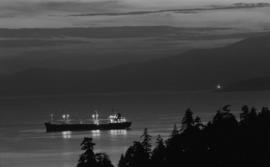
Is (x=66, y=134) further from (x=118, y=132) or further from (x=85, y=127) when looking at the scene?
(x=118, y=132)

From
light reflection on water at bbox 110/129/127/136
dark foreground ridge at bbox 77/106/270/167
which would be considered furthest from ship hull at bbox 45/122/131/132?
dark foreground ridge at bbox 77/106/270/167

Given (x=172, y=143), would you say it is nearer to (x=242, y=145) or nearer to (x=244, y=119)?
(x=242, y=145)

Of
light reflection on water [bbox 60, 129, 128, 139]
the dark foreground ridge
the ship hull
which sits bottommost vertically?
the dark foreground ridge

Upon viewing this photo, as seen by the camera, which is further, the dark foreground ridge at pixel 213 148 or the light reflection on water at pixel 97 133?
the light reflection on water at pixel 97 133

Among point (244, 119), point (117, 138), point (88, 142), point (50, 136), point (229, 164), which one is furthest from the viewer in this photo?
point (50, 136)

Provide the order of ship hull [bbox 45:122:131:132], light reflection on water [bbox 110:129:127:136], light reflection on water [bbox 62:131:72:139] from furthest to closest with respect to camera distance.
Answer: ship hull [bbox 45:122:131:132]
light reflection on water [bbox 110:129:127:136]
light reflection on water [bbox 62:131:72:139]

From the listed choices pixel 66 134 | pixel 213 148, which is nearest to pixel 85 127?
pixel 66 134

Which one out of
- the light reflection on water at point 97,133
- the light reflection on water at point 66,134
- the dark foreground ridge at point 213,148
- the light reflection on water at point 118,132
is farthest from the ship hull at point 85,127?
the dark foreground ridge at point 213,148

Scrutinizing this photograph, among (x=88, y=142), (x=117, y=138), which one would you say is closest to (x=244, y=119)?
(x=88, y=142)

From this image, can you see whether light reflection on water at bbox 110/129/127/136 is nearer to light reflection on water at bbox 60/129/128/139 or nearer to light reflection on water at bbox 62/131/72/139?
light reflection on water at bbox 60/129/128/139

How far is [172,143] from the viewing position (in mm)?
35375

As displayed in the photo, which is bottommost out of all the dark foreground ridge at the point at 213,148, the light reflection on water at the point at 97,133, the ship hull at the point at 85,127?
the dark foreground ridge at the point at 213,148

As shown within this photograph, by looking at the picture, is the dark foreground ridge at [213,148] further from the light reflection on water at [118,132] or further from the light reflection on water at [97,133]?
the light reflection on water at [118,132]

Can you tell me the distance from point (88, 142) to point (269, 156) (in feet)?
29.7
